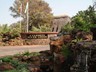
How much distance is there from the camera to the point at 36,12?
51.2 m

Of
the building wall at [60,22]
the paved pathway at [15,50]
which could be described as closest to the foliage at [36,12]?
the building wall at [60,22]

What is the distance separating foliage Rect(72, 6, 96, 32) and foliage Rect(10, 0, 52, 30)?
31.8 meters

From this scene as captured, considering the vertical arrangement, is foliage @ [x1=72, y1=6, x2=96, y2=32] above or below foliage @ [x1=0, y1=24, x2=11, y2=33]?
above

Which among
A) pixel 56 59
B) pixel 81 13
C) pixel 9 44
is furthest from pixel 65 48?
pixel 9 44

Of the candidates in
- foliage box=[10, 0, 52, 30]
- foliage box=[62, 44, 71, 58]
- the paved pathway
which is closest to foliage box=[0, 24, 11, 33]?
the paved pathway

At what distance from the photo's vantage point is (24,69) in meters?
12.2

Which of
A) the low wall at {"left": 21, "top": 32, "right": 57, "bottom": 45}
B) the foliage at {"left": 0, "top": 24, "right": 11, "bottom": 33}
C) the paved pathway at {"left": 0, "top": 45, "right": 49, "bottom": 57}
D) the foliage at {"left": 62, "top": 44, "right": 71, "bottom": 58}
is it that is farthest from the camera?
the foliage at {"left": 0, "top": 24, "right": 11, "bottom": 33}

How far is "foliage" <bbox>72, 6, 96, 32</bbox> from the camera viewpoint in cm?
1418

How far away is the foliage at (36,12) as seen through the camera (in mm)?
48525

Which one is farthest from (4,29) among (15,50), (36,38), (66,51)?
(66,51)

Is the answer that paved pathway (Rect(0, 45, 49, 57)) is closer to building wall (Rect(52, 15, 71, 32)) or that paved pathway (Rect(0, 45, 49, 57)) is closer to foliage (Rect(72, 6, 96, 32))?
foliage (Rect(72, 6, 96, 32))

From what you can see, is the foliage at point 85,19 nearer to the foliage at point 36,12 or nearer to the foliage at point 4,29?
the foliage at point 4,29

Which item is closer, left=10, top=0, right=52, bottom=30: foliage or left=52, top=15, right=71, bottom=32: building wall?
left=10, top=0, right=52, bottom=30: foliage

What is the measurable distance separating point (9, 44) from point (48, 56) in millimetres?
16824
